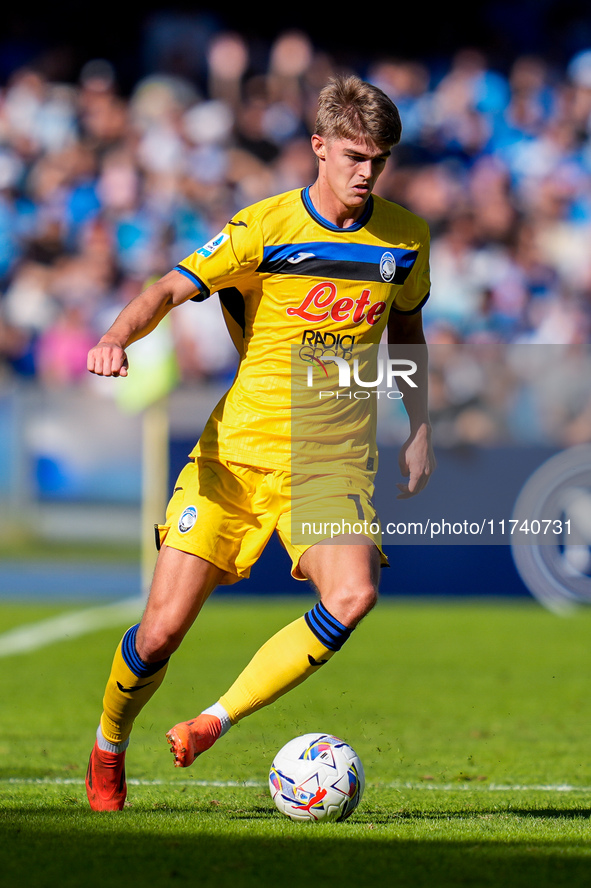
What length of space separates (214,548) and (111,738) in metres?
0.78

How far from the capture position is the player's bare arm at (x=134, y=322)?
3660mm

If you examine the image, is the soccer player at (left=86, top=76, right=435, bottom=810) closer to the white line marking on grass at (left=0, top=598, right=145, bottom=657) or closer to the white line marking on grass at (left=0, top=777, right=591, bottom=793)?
the white line marking on grass at (left=0, top=777, right=591, bottom=793)

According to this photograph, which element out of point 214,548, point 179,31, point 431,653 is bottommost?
point 431,653

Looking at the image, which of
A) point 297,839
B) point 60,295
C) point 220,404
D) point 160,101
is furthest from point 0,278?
point 297,839

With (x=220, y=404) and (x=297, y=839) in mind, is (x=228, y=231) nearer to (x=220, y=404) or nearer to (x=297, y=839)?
(x=220, y=404)

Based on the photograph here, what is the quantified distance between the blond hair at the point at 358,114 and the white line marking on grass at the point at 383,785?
246cm

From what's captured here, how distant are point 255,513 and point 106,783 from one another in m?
1.04

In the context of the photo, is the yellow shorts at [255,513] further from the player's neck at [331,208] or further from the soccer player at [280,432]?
the player's neck at [331,208]

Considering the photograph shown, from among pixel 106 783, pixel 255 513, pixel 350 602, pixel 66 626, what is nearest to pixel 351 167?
pixel 255 513

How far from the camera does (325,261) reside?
4.20 m

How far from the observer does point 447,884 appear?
3.14 metres

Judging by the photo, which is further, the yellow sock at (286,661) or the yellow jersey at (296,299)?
the yellow jersey at (296,299)

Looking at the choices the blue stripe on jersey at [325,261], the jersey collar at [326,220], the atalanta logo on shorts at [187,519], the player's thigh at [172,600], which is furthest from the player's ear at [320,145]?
the player's thigh at [172,600]

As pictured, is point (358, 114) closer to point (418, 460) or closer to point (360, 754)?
point (418, 460)
